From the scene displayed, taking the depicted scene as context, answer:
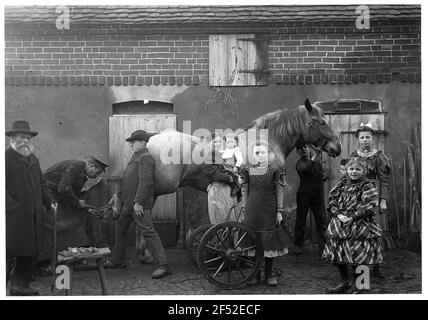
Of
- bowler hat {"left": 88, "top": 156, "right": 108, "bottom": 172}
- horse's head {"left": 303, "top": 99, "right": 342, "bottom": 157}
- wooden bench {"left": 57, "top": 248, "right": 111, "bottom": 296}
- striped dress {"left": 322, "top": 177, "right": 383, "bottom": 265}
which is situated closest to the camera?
wooden bench {"left": 57, "top": 248, "right": 111, "bottom": 296}

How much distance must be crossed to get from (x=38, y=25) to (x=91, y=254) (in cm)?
332

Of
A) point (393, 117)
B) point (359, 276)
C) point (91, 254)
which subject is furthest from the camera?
point (393, 117)

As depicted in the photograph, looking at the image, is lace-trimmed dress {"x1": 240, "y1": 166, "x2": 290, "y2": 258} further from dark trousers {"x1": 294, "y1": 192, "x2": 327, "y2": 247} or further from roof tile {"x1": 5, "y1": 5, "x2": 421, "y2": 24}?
roof tile {"x1": 5, "y1": 5, "x2": 421, "y2": 24}

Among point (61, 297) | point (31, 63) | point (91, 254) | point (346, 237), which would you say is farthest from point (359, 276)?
point (31, 63)

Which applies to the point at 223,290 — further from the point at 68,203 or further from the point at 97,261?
the point at 68,203

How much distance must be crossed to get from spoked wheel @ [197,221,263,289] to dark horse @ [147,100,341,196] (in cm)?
106

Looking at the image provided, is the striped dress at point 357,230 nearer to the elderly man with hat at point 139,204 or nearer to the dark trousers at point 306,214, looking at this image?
the dark trousers at point 306,214

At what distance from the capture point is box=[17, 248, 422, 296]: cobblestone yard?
5.90 metres

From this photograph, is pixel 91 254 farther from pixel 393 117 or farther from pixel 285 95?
pixel 393 117

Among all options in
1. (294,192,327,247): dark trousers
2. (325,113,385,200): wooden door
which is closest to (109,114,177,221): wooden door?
(294,192,327,247): dark trousers

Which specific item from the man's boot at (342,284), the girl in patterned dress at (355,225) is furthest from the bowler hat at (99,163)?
the man's boot at (342,284)

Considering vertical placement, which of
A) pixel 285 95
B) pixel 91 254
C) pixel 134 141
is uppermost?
pixel 285 95

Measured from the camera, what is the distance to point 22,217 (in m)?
5.89
